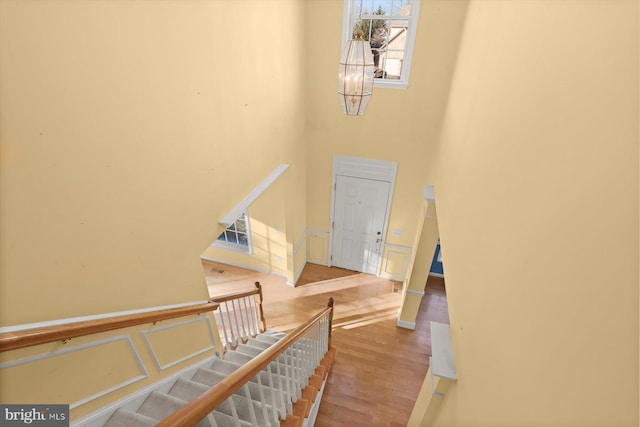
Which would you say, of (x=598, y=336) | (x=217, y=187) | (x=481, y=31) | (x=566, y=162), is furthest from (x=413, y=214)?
(x=598, y=336)

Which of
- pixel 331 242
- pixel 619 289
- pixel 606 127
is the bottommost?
pixel 331 242

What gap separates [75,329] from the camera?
166 centimetres

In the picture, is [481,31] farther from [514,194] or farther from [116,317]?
[116,317]

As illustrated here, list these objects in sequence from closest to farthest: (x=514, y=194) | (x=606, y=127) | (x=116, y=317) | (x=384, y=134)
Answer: (x=606, y=127) < (x=514, y=194) < (x=116, y=317) < (x=384, y=134)

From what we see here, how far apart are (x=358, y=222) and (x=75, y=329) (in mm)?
Result: 4798

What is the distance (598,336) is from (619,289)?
12cm

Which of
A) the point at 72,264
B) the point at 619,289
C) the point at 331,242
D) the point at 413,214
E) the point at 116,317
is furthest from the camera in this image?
the point at 331,242

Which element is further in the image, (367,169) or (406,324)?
(367,169)

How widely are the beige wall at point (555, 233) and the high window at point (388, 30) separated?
103 inches

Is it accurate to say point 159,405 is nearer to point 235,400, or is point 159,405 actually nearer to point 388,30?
point 235,400

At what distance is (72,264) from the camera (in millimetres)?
1695

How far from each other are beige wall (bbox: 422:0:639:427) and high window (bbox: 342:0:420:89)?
103 inches

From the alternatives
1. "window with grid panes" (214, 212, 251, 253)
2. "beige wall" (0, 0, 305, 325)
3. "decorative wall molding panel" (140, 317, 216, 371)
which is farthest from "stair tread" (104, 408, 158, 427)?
"window with grid panes" (214, 212, 251, 253)

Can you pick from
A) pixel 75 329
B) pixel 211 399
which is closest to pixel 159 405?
pixel 75 329
